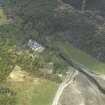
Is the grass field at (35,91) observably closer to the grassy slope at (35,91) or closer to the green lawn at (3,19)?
the grassy slope at (35,91)

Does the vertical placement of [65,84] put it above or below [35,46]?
below

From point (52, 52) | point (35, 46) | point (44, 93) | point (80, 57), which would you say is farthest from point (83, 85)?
point (35, 46)

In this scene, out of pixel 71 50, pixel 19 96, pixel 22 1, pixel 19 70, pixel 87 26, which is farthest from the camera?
pixel 22 1

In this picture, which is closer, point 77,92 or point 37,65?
point 77,92

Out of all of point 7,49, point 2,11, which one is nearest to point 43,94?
point 7,49

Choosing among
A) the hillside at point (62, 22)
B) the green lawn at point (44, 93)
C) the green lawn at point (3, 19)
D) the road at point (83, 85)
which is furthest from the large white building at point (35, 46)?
the green lawn at point (3, 19)

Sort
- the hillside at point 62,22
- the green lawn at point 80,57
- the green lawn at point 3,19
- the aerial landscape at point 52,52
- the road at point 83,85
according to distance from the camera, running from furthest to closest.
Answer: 1. the green lawn at point 3,19
2. the hillside at point 62,22
3. the green lawn at point 80,57
4. the aerial landscape at point 52,52
5. the road at point 83,85

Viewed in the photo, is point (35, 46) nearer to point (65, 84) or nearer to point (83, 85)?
point (65, 84)

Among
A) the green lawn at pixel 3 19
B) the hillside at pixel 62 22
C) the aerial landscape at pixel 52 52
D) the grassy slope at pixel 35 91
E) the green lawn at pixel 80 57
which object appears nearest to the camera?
the grassy slope at pixel 35 91

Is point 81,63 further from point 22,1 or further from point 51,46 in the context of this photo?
point 22,1
